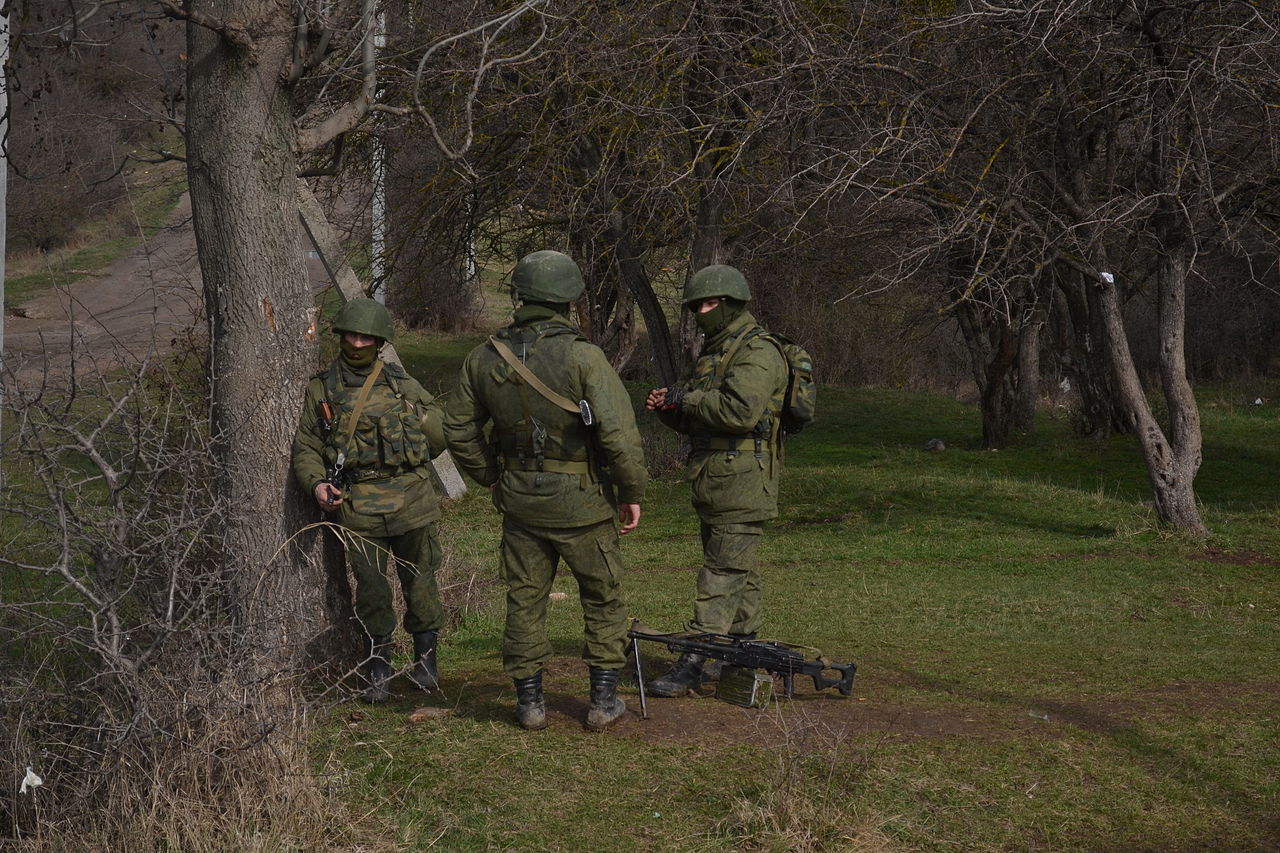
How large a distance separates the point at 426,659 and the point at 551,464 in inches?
55.2

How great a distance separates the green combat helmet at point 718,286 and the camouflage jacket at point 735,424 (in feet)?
0.47

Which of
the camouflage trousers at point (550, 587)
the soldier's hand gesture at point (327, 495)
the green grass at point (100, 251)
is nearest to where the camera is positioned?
the camouflage trousers at point (550, 587)

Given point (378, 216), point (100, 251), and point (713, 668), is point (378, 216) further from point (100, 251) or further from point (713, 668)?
point (100, 251)

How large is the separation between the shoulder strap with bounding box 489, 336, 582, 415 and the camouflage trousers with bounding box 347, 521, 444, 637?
43.9 inches

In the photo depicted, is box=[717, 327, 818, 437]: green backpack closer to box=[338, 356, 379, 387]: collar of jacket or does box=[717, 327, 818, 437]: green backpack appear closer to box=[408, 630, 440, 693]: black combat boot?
box=[338, 356, 379, 387]: collar of jacket

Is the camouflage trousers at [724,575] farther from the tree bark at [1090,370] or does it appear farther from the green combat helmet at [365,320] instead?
the tree bark at [1090,370]

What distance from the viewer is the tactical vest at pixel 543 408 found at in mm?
5508

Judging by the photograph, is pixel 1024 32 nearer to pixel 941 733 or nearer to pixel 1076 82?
pixel 1076 82

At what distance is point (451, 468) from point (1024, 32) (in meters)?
7.85

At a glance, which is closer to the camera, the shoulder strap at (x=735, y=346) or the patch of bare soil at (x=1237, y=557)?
the shoulder strap at (x=735, y=346)

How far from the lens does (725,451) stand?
20.5 feet

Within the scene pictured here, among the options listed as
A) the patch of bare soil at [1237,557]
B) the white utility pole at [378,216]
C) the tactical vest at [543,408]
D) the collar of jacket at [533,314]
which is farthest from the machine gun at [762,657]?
the white utility pole at [378,216]

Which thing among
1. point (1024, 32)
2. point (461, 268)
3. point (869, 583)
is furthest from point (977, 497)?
point (461, 268)

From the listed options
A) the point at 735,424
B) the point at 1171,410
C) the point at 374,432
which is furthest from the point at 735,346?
the point at 1171,410
